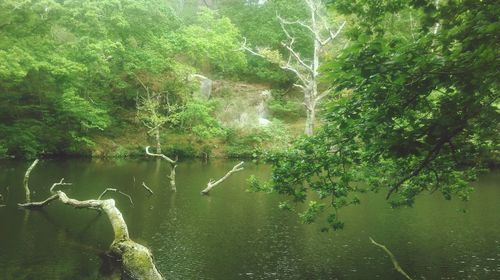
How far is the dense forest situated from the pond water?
1433 mm

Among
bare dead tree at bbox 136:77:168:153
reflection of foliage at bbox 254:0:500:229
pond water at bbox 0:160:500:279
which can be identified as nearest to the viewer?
reflection of foliage at bbox 254:0:500:229

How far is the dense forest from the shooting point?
545cm

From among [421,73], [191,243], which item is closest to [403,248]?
[191,243]

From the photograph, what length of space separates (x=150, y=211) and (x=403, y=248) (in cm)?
969

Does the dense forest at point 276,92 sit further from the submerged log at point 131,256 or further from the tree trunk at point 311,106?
the submerged log at point 131,256

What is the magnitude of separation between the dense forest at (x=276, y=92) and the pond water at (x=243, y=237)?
1433mm

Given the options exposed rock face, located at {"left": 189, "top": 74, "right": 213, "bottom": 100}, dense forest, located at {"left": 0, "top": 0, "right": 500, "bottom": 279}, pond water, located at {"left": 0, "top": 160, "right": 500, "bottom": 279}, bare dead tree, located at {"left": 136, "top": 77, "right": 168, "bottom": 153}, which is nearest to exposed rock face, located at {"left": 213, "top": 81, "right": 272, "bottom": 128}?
dense forest, located at {"left": 0, "top": 0, "right": 500, "bottom": 279}

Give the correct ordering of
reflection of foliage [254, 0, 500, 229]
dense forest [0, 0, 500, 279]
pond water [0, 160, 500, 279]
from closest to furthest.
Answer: reflection of foliage [254, 0, 500, 229], dense forest [0, 0, 500, 279], pond water [0, 160, 500, 279]

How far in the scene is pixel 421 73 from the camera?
5.19 metres

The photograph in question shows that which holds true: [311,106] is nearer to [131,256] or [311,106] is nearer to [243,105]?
[243,105]

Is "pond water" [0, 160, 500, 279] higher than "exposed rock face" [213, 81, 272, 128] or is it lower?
lower

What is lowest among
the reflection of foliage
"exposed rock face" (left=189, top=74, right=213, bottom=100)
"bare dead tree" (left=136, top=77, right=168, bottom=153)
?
the reflection of foliage

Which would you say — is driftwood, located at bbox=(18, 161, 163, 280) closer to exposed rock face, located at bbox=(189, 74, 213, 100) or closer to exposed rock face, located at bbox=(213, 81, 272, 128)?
exposed rock face, located at bbox=(213, 81, 272, 128)

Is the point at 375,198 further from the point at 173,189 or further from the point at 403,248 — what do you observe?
the point at 173,189
